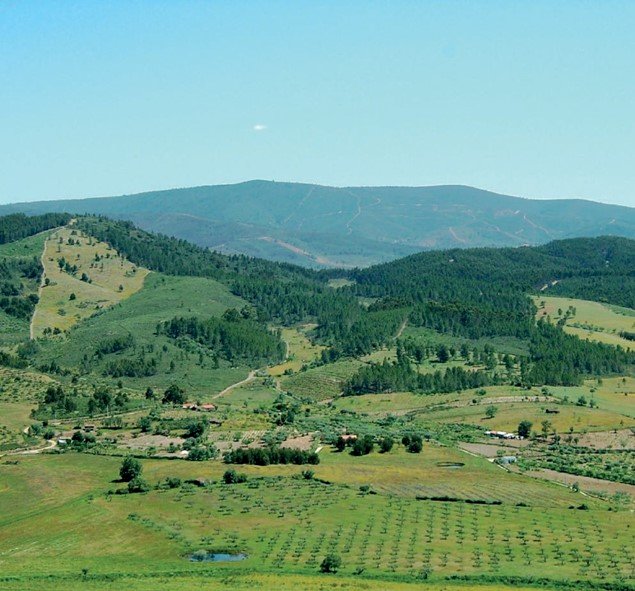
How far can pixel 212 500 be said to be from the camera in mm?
113750

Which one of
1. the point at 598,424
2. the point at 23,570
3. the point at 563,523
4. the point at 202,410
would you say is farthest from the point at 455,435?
the point at 23,570

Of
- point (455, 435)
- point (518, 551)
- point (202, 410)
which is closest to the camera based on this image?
point (518, 551)

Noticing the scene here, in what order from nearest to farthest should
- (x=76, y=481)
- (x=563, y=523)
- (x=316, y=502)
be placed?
Result: (x=563, y=523), (x=316, y=502), (x=76, y=481)

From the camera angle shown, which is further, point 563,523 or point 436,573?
point 563,523

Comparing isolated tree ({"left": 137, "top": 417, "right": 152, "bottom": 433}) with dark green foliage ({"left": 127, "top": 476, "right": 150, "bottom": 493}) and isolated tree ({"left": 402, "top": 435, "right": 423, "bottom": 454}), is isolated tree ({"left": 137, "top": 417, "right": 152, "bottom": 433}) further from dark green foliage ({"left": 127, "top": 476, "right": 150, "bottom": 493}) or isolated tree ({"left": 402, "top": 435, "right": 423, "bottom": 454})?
isolated tree ({"left": 402, "top": 435, "right": 423, "bottom": 454})

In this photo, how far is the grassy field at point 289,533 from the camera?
89.0 metres

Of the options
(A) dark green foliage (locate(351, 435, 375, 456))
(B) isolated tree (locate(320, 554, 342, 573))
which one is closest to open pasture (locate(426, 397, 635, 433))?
(A) dark green foliage (locate(351, 435, 375, 456))

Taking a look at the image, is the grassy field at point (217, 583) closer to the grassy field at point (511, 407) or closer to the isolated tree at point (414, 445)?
the isolated tree at point (414, 445)

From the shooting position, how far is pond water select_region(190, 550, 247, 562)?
93838 millimetres

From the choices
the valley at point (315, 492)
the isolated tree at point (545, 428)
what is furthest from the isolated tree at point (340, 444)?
the isolated tree at point (545, 428)

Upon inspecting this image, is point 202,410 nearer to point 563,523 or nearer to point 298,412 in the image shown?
point 298,412

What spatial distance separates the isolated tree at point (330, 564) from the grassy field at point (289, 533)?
790 mm

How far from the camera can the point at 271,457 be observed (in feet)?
438

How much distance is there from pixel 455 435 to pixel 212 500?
2167 inches
